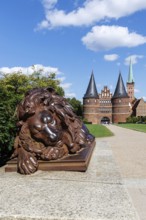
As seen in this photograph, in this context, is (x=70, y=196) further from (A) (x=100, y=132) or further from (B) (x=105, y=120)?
(B) (x=105, y=120)

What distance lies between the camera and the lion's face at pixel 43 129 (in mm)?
4531

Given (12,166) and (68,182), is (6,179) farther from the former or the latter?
(68,182)

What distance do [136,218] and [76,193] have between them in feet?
2.90

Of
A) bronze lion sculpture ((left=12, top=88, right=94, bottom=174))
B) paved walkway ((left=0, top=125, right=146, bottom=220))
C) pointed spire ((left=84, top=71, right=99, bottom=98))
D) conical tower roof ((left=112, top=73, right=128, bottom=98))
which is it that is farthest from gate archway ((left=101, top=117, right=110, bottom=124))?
paved walkway ((left=0, top=125, right=146, bottom=220))

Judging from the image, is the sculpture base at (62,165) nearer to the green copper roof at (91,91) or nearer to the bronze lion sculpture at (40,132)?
the bronze lion sculpture at (40,132)

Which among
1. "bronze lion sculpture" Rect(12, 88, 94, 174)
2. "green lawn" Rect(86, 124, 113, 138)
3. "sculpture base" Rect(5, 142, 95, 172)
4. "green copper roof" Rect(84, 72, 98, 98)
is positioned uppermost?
"green copper roof" Rect(84, 72, 98, 98)

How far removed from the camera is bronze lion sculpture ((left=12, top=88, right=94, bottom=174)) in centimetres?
443

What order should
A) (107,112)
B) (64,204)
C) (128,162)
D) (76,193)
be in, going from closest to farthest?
(64,204) → (76,193) → (128,162) → (107,112)

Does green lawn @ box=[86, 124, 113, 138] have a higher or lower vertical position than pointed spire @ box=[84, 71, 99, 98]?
lower

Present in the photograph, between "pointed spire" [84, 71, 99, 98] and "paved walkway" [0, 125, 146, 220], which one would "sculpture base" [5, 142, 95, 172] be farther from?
"pointed spire" [84, 71, 99, 98]

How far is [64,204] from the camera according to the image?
9.26ft

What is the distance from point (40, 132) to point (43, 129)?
0.21 ft

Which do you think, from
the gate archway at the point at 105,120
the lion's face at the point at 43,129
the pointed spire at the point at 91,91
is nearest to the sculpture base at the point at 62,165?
the lion's face at the point at 43,129

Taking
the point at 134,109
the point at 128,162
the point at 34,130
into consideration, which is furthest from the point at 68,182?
the point at 134,109
